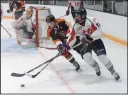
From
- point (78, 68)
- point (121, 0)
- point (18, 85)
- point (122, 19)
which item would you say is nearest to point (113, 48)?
point (122, 19)

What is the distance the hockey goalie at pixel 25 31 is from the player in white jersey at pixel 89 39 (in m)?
1.90

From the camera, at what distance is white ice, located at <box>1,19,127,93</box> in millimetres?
3287

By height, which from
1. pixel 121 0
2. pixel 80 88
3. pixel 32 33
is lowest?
pixel 80 88

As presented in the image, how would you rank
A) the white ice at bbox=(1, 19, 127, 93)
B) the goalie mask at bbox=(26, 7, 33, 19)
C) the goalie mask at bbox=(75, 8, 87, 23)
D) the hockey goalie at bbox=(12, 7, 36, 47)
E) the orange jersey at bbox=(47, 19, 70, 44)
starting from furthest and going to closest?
the hockey goalie at bbox=(12, 7, 36, 47), the goalie mask at bbox=(26, 7, 33, 19), the orange jersey at bbox=(47, 19, 70, 44), the goalie mask at bbox=(75, 8, 87, 23), the white ice at bbox=(1, 19, 127, 93)

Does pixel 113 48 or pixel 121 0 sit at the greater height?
pixel 121 0

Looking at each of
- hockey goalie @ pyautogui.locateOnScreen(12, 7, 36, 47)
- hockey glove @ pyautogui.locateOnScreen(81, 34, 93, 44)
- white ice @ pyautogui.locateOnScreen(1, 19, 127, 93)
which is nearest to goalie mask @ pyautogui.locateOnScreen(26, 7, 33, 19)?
hockey goalie @ pyautogui.locateOnScreen(12, 7, 36, 47)

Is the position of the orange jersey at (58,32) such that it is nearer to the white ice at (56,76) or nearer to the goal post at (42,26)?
the white ice at (56,76)

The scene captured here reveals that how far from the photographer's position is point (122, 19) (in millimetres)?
5613

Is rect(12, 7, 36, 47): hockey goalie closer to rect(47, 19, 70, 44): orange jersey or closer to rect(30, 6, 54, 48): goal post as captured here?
rect(30, 6, 54, 48): goal post

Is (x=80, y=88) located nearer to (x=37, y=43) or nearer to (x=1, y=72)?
(x=1, y=72)

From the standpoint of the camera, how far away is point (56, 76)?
149 inches

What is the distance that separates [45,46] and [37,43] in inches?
7.0

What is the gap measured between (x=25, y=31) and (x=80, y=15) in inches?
89.3

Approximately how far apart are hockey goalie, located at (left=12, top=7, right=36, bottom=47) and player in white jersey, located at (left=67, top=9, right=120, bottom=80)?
1902 millimetres
